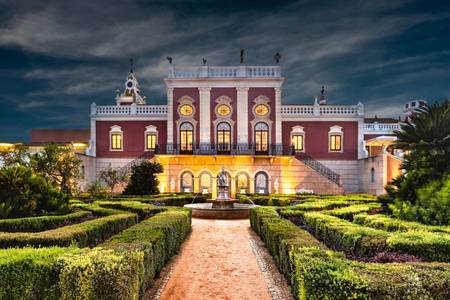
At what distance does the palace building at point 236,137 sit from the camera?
102 ft

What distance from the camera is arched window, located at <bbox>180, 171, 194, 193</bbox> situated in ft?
103

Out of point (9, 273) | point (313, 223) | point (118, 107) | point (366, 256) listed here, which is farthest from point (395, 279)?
point (118, 107)

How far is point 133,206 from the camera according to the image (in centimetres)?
1469

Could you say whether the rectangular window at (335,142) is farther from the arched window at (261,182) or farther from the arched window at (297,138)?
the arched window at (261,182)

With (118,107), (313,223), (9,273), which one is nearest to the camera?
(9,273)

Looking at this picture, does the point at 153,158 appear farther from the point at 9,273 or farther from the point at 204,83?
the point at 9,273

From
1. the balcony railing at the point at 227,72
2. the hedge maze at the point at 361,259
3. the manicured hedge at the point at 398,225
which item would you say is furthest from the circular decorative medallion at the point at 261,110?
the manicured hedge at the point at 398,225

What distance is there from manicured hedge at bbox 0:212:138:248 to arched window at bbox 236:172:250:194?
71.9 feet

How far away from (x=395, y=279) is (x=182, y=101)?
28.8 m

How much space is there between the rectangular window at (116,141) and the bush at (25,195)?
881 inches

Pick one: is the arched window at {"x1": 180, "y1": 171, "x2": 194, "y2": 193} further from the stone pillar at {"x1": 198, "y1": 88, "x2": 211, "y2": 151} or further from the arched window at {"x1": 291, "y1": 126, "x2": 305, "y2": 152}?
the arched window at {"x1": 291, "y1": 126, "x2": 305, "y2": 152}

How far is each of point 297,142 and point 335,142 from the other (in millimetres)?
3483

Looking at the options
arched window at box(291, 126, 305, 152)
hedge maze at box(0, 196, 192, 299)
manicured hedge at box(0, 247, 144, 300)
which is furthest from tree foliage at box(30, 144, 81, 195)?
arched window at box(291, 126, 305, 152)

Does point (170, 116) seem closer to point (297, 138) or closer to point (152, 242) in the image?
point (297, 138)
